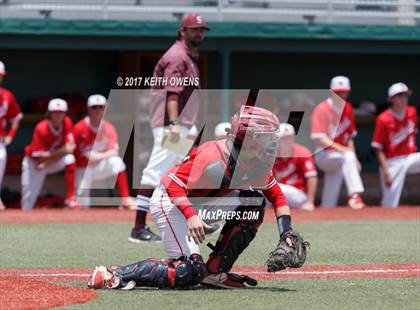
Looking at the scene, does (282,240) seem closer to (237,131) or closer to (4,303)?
(237,131)

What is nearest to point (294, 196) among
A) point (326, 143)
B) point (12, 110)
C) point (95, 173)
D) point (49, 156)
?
point (326, 143)

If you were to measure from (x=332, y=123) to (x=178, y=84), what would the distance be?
4.92 m

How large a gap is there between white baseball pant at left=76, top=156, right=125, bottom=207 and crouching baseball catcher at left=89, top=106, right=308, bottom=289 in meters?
7.31

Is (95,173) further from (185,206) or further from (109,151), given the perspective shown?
(185,206)

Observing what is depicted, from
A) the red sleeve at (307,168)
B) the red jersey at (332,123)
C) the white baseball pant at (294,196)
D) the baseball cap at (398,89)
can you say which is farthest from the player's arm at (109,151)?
the baseball cap at (398,89)

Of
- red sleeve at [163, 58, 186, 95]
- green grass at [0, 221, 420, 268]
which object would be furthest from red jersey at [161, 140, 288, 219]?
red sleeve at [163, 58, 186, 95]

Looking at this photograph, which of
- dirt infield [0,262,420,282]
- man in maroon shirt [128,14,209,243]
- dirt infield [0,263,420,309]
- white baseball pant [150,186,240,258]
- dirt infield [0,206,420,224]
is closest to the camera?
dirt infield [0,263,420,309]

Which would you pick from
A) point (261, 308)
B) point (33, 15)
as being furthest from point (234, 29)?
point (261, 308)

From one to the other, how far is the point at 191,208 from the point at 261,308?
31.7 inches

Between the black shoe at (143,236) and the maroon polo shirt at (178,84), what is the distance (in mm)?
995

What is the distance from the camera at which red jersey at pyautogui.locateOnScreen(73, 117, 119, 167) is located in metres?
13.7

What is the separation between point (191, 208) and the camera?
5.94 meters

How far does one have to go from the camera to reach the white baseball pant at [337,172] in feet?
44.3

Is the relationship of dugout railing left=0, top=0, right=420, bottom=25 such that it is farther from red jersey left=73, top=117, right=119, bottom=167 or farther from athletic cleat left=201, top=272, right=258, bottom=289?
athletic cleat left=201, top=272, right=258, bottom=289
